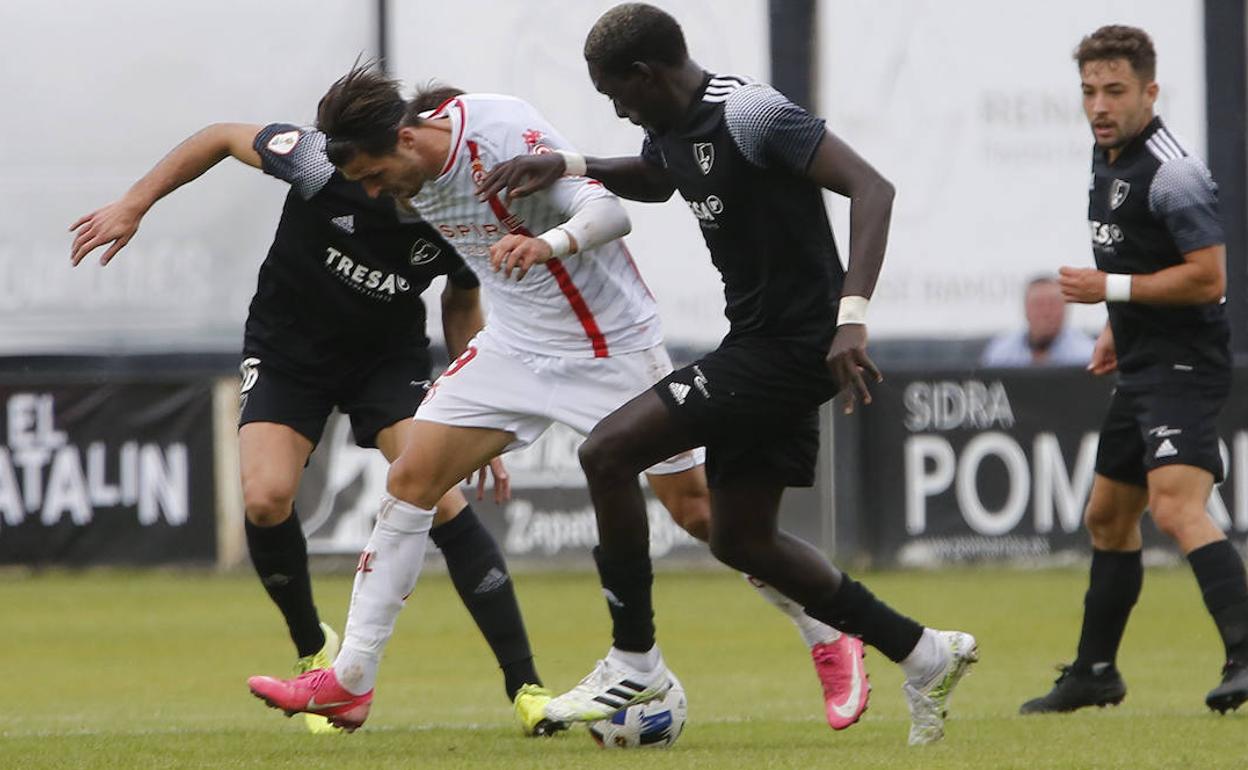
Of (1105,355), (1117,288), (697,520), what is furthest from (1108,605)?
(697,520)

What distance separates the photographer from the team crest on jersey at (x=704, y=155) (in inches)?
235

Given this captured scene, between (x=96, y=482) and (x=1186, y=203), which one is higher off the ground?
(x=1186, y=203)

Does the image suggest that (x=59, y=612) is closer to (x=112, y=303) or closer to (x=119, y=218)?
(x=112, y=303)

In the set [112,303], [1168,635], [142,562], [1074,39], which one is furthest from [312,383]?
[1074,39]

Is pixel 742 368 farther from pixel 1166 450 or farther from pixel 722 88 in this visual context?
pixel 1166 450

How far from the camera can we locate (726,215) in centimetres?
601

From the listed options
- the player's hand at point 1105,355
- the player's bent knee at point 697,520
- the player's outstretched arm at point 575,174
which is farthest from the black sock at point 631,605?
the player's hand at point 1105,355

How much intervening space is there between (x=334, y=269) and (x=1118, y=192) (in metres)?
2.59

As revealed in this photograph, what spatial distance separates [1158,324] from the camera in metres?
7.10

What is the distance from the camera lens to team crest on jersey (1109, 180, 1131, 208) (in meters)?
7.07

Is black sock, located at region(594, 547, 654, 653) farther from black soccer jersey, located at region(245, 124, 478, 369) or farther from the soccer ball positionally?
black soccer jersey, located at region(245, 124, 478, 369)

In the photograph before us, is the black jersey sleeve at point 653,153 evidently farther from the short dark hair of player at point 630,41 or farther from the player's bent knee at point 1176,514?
the player's bent knee at point 1176,514

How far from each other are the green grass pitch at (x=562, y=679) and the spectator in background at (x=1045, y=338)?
1.57m

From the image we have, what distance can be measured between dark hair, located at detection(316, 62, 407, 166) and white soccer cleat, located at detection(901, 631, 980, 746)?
2133 millimetres
